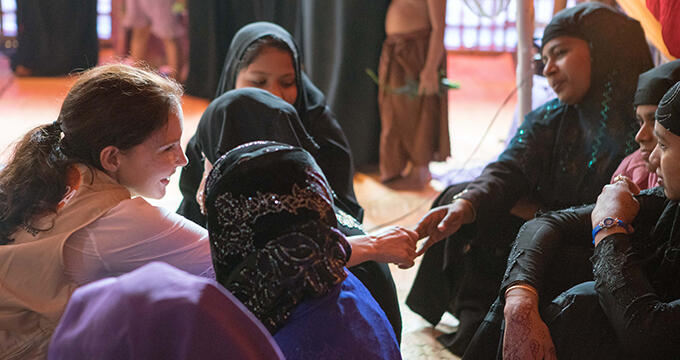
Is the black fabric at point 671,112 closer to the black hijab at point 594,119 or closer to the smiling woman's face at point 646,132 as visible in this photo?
the smiling woman's face at point 646,132

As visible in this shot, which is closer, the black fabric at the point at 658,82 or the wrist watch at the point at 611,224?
the wrist watch at the point at 611,224

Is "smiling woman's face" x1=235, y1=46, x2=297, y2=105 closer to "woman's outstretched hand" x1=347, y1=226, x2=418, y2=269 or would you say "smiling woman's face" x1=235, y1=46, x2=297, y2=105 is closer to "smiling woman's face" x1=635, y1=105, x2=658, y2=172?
"woman's outstretched hand" x1=347, y1=226, x2=418, y2=269

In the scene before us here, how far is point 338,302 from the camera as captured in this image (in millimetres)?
1375

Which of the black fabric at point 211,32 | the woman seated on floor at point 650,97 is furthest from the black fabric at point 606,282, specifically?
the black fabric at point 211,32

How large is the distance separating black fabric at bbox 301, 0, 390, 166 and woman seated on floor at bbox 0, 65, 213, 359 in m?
3.11

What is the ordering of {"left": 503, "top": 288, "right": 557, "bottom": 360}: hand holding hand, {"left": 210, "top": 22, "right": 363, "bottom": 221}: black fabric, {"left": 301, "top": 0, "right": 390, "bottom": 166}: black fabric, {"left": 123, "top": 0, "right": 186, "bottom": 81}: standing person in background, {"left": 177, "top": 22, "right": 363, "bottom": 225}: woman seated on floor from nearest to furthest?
{"left": 503, "top": 288, "right": 557, "bottom": 360}: hand holding hand < {"left": 177, "top": 22, "right": 363, "bottom": 225}: woman seated on floor < {"left": 210, "top": 22, "right": 363, "bottom": 221}: black fabric < {"left": 301, "top": 0, "right": 390, "bottom": 166}: black fabric < {"left": 123, "top": 0, "right": 186, "bottom": 81}: standing person in background

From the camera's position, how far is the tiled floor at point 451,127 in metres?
2.82

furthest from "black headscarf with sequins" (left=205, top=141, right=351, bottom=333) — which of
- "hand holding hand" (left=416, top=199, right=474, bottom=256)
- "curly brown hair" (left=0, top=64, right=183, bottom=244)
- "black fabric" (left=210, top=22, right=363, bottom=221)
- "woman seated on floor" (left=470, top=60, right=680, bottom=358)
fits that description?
"black fabric" (left=210, top=22, right=363, bottom=221)

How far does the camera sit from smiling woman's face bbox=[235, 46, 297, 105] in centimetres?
266

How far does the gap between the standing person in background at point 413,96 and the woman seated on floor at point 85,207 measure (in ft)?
9.70

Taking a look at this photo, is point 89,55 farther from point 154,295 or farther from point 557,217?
point 154,295

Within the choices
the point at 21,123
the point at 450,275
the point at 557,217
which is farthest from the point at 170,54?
the point at 557,217

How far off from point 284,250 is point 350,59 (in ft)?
11.7

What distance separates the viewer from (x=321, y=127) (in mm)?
2914
